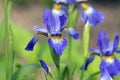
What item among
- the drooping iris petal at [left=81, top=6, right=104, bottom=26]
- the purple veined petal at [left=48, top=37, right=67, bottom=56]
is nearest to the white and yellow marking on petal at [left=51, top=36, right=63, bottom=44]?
the purple veined petal at [left=48, top=37, right=67, bottom=56]

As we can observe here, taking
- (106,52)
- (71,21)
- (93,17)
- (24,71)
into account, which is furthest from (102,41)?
(93,17)

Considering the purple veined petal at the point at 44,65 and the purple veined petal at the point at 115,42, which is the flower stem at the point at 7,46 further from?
the purple veined petal at the point at 115,42

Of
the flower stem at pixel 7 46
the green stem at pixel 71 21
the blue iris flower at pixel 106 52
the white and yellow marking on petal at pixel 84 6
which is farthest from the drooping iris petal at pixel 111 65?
the white and yellow marking on petal at pixel 84 6

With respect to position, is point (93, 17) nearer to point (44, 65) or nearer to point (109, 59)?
point (109, 59)

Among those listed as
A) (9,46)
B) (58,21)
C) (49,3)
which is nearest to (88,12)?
(58,21)

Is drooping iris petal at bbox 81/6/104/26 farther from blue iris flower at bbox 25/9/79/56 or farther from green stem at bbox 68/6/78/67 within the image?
blue iris flower at bbox 25/9/79/56

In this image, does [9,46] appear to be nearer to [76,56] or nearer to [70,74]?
[70,74]

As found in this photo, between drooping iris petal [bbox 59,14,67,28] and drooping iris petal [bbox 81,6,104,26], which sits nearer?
drooping iris petal [bbox 59,14,67,28]

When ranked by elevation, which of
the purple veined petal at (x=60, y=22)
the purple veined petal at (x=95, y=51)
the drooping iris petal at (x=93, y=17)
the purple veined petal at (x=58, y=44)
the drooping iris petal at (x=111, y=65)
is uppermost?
the purple veined petal at (x=60, y=22)

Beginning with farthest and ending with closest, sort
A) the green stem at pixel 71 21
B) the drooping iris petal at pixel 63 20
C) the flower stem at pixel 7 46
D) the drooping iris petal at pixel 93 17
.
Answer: the drooping iris petal at pixel 93 17
the green stem at pixel 71 21
the drooping iris petal at pixel 63 20
the flower stem at pixel 7 46
